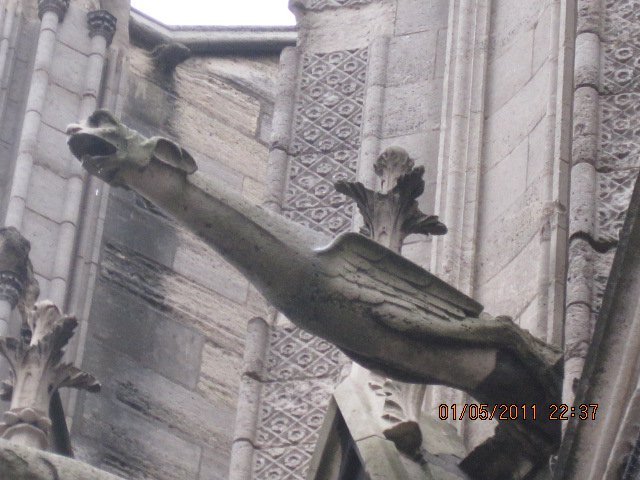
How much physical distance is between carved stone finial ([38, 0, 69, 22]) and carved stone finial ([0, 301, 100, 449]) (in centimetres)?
477

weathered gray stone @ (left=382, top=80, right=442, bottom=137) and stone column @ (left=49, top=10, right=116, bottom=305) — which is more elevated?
stone column @ (left=49, top=10, right=116, bottom=305)

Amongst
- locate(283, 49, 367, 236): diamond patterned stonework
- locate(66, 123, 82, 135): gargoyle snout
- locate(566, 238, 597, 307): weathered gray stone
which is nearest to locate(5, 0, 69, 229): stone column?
locate(283, 49, 367, 236): diamond patterned stonework

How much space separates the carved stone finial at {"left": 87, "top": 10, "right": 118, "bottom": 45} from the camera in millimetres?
19375

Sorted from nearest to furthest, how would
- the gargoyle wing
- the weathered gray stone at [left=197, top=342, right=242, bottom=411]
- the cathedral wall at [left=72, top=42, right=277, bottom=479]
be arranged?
the gargoyle wing
the cathedral wall at [left=72, top=42, right=277, bottom=479]
the weathered gray stone at [left=197, top=342, right=242, bottom=411]

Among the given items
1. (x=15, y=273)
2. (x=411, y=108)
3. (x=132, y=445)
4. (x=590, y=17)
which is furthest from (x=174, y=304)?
(x=590, y=17)

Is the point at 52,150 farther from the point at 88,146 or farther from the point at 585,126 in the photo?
the point at 88,146

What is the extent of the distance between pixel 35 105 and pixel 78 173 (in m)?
0.45

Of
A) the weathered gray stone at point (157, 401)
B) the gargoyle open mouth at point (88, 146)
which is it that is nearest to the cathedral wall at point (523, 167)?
the gargoyle open mouth at point (88, 146)

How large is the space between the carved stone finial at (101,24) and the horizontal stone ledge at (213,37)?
0.53m

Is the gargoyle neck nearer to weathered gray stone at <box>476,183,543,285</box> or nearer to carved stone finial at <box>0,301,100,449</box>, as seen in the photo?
weathered gray stone at <box>476,183,543,285</box>

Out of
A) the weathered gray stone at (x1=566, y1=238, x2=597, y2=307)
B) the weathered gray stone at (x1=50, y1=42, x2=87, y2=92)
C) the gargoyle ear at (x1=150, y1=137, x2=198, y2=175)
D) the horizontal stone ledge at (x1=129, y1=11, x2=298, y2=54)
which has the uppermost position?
the horizontal stone ledge at (x1=129, y1=11, x2=298, y2=54)

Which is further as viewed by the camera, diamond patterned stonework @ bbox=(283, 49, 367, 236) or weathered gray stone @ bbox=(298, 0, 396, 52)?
weathered gray stone @ bbox=(298, 0, 396, 52)

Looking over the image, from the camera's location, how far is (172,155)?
12.0 meters

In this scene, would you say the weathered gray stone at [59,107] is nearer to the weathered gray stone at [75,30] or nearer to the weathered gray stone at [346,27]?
the weathered gray stone at [75,30]
